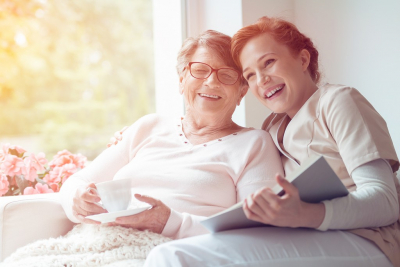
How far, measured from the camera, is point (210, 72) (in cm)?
175

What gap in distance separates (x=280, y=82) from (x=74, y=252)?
91cm

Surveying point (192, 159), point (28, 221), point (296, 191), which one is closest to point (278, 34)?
point (192, 159)

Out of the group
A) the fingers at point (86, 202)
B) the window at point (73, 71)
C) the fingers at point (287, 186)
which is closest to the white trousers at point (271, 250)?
the fingers at point (287, 186)

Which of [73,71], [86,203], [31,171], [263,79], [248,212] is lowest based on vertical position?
[31,171]

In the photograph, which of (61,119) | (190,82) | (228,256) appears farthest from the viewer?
(61,119)

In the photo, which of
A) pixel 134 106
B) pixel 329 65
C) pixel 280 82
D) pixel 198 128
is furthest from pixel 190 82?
pixel 134 106

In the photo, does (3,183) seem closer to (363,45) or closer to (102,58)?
(102,58)

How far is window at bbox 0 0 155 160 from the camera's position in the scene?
2.84m

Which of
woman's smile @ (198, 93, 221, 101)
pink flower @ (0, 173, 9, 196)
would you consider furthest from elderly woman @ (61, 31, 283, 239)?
pink flower @ (0, 173, 9, 196)

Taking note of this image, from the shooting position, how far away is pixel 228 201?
1.57 metres

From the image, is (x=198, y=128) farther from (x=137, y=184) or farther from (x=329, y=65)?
(x=329, y=65)

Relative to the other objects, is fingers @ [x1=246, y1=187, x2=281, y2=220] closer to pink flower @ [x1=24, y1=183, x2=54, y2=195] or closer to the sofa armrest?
the sofa armrest

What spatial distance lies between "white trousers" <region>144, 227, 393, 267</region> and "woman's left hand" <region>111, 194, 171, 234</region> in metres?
0.31

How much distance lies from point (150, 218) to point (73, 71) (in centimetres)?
199
